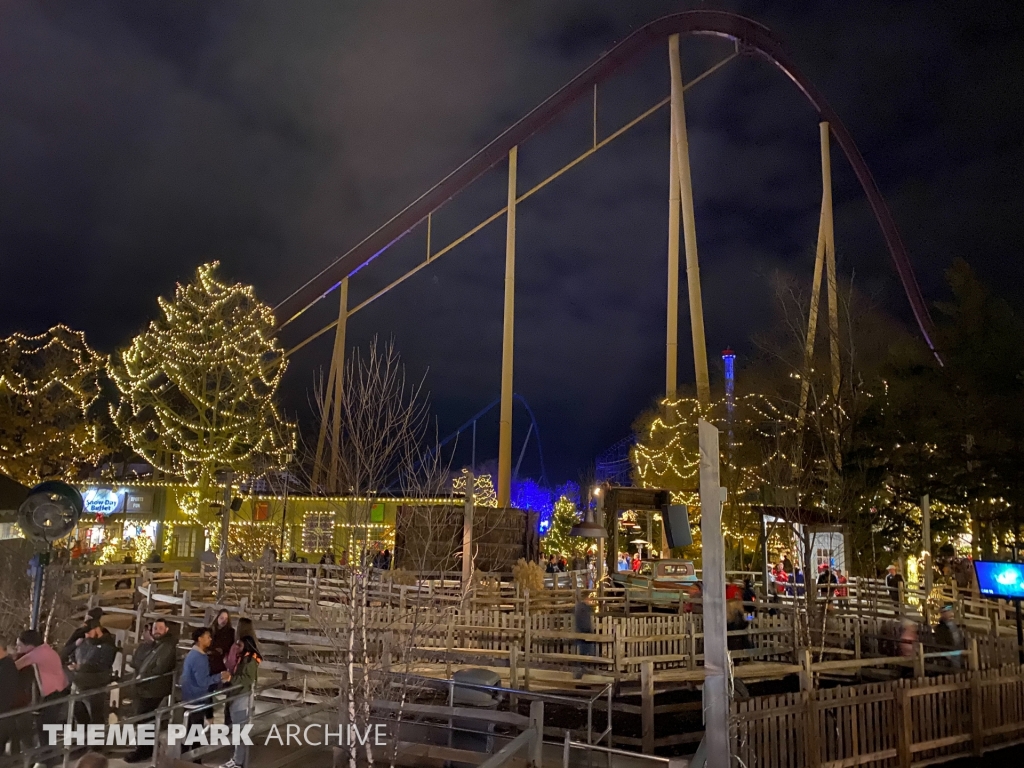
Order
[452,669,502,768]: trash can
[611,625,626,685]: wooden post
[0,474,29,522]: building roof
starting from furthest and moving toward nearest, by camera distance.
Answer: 1. [0,474,29,522]: building roof
2. [611,625,626,685]: wooden post
3. [452,669,502,768]: trash can

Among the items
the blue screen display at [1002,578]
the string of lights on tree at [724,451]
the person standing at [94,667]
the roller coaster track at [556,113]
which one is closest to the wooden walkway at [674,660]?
the blue screen display at [1002,578]

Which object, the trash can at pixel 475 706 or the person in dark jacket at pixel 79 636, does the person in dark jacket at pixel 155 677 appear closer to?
the person in dark jacket at pixel 79 636

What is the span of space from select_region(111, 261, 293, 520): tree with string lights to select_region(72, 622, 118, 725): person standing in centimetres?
2109

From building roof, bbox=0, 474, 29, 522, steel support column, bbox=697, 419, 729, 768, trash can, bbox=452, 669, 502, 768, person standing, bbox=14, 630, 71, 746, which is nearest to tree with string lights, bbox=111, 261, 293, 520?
building roof, bbox=0, 474, 29, 522

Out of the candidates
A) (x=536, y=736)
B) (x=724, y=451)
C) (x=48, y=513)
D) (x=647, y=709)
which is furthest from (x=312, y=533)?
(x=536, y=736)

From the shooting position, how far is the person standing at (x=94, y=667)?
26.6 ft

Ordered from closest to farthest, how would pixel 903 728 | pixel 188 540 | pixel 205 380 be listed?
pixel 903 728
pixel 205 380
pixel 188 540

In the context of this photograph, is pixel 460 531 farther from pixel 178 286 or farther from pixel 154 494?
pixel 154 494

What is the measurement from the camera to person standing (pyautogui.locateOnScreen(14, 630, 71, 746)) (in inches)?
282

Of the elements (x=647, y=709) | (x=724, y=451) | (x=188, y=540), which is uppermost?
(x=724, y=451)

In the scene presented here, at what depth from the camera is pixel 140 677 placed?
7.88 metres

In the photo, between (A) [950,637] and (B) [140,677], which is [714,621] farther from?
(A) [950,637]

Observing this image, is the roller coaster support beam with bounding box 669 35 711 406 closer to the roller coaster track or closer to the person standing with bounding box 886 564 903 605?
the roller coaster track

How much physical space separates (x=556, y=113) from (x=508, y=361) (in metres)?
13.2
